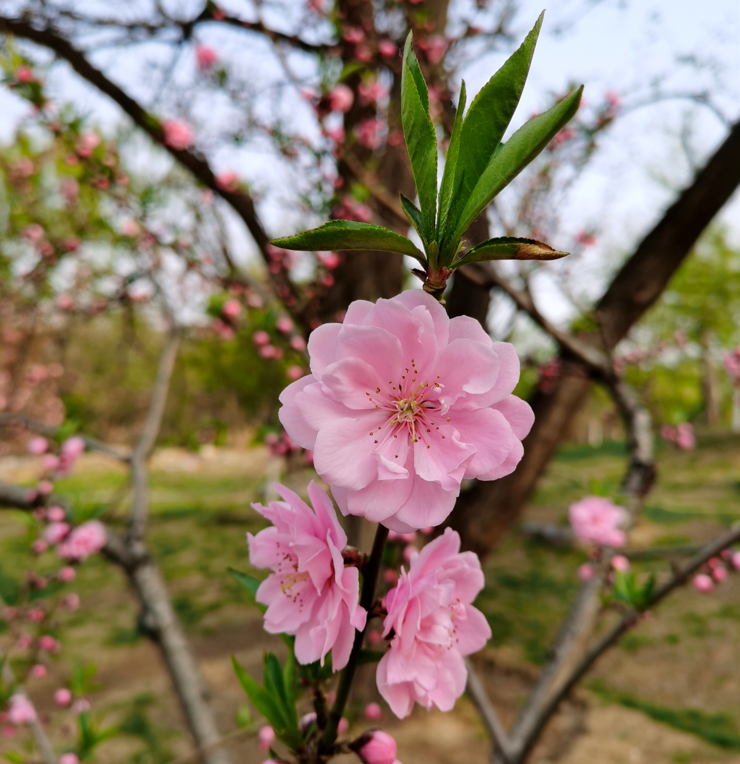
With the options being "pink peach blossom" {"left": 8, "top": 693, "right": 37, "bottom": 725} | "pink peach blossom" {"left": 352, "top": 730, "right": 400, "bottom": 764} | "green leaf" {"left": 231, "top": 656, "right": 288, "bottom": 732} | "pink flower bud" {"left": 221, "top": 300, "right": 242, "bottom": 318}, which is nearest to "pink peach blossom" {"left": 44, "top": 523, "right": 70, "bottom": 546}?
"pink peach blossom" {"left": 8, "top": 693, "right": 37, "bottom": 725}

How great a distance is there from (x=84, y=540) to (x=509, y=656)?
12.8ft

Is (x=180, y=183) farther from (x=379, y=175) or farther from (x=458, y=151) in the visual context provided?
(x=458, y=151)

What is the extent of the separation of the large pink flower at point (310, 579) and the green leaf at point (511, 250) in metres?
0.29

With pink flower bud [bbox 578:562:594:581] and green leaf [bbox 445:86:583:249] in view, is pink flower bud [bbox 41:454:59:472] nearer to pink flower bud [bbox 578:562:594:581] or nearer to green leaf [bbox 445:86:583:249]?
pink flower bud [bbox 578:562:594:581]

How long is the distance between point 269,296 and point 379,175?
1.15 m

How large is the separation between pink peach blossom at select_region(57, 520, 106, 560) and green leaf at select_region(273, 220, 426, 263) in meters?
2.45

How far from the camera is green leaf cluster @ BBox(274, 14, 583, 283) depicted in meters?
0.45

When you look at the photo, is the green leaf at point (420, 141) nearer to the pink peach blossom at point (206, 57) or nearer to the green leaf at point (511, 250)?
the green leaf at point (511, 250)

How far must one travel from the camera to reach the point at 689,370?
1861 cm

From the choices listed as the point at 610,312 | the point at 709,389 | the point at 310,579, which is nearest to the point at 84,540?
the point at 310,579

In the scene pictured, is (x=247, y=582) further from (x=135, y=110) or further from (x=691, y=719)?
(x=691, y=719)

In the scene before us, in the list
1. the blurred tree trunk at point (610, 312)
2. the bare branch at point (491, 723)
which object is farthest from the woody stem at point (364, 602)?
the blurred tree trunk at point (610, 312)

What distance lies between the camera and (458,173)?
1.66 feet

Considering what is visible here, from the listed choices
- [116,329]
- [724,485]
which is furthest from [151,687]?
[116,329]
